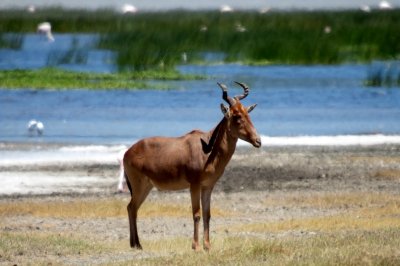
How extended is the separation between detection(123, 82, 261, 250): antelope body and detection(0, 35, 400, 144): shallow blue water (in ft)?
43.6

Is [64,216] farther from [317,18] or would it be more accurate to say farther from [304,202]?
[317,18]

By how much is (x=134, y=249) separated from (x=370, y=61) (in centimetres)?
3563

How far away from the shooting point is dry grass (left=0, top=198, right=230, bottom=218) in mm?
16844

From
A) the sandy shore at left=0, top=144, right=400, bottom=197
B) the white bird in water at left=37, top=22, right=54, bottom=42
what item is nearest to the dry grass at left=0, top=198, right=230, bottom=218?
the sandy shore at left=0, top=144, right=400, bottom=197

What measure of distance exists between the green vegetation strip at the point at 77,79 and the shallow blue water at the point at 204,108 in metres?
0.68

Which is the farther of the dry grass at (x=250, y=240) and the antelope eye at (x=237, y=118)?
the antelope eye at (x=237, y=118)

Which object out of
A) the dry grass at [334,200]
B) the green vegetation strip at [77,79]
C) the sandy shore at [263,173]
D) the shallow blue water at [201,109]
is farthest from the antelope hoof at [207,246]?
the green vegetation strip at [77,79]

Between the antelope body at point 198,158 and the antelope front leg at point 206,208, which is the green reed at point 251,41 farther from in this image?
the antelope front leg at point 206,208

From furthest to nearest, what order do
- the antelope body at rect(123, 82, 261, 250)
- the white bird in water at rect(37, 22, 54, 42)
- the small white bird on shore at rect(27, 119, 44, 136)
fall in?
the white bird in water at rect(37, 22, 54, 42), the small white bird on shore at rect(27, 119, 44, 136), the antelope body at rect(123, 82, 261, 250)

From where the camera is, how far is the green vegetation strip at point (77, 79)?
40.0 meters

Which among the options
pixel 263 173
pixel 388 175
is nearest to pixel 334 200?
pixel 388 175

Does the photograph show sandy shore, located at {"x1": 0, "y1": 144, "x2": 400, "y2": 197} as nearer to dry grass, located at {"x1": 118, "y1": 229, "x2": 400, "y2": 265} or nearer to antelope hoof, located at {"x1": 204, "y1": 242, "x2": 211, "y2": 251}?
antelope hoof, located at {"x1": 204, "y1": 242, "x2": 211, "y2": 251}

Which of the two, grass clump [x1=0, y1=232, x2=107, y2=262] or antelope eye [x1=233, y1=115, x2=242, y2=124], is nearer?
grass clump [x1=0, y1=232, x2=107, y2=262]

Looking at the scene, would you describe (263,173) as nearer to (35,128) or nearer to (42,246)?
(42,246)
